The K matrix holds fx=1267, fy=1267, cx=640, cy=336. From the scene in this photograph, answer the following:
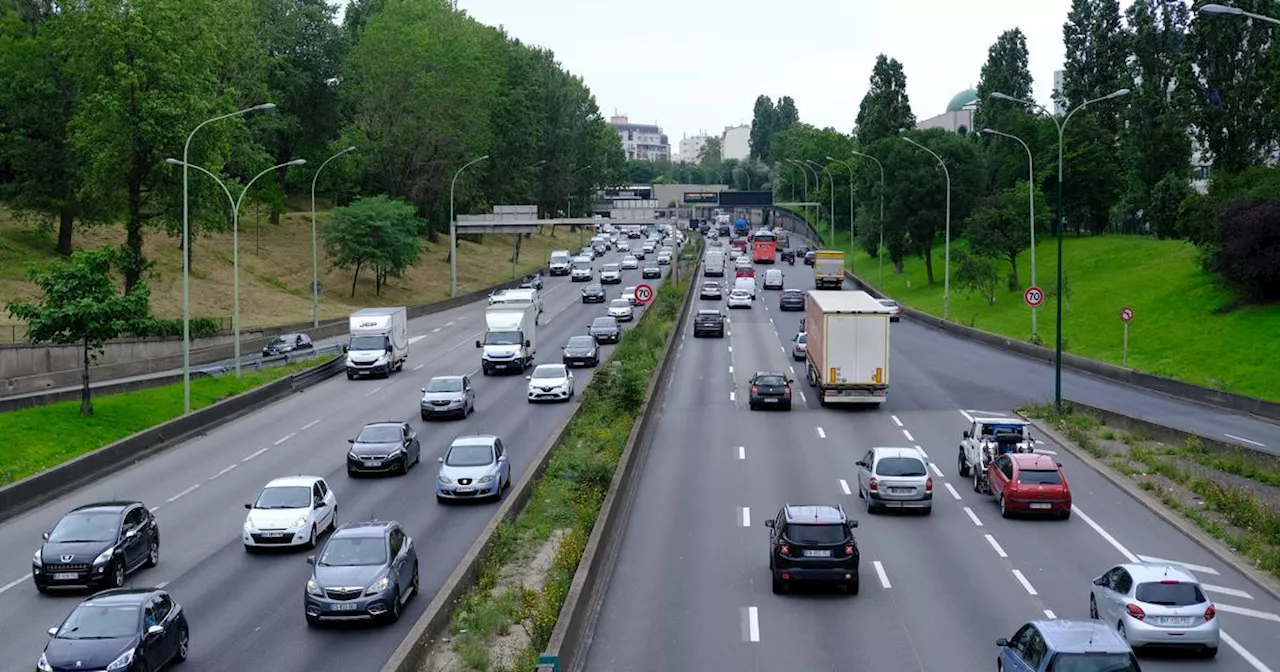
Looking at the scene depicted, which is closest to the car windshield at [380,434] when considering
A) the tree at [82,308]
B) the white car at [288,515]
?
the white car at [288,515]

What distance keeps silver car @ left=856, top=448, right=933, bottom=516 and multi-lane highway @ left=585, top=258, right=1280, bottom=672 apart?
16.3 inches

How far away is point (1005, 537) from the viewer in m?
26.6

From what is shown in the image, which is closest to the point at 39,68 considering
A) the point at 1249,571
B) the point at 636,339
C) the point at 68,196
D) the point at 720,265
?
the point at 68,196

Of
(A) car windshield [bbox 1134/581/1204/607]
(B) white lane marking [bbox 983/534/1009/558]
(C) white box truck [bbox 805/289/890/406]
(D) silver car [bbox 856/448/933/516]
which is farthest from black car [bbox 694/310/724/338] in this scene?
(A) car windshield [bbox 1134/581/1204/607]

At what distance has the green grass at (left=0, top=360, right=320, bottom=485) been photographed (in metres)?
37.1

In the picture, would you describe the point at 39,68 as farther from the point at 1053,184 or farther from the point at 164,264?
the point at 1053,184

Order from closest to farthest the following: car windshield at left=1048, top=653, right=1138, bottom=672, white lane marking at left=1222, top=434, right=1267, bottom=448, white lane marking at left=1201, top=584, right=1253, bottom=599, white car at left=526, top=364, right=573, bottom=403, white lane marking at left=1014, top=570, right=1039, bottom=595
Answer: car windshield at left=1048, top=653, right=1138, bottom=672 < white lane marking at left=1201, top=584, right=1253, bottom=599 < white lane marking at left=1014, top=570, right=1039, bottom=595 < white lane marking at left=1222, top=434, right=1267, bottom=448 < white car at left=526, top=364, right=573, bottom=403

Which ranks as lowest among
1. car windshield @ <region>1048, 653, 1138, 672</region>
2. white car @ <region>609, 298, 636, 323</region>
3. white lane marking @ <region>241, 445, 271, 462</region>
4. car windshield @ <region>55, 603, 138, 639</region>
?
white lane marking @ <region>241, 445, 271, 462</region>

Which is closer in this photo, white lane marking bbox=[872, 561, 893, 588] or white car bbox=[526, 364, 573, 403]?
white lane marking bbox=[872, 561, 893, 588]

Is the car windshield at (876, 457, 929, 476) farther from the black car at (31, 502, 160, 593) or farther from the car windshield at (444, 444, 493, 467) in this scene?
the black car at (31, 502, 160, 593)

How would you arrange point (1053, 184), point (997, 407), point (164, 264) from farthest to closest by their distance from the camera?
point (1053, 184)
point (164, 264)
point (997, 407)

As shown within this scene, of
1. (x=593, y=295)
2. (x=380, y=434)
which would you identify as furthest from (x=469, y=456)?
(x=593, y=295)

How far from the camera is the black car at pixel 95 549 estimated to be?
22.5 meters

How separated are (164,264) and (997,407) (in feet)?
171
